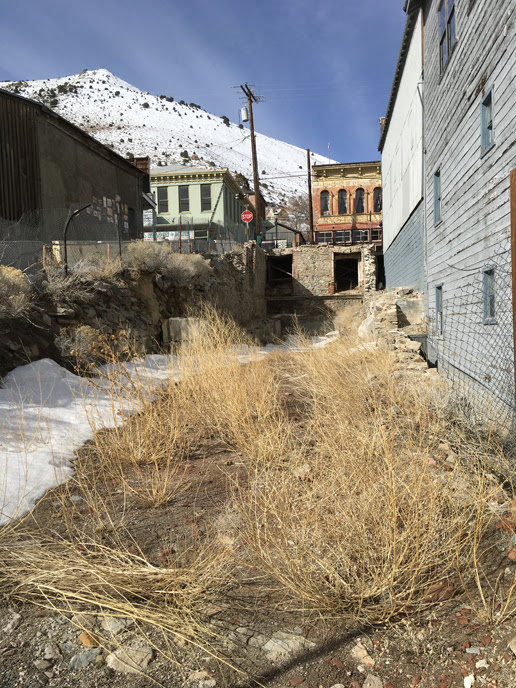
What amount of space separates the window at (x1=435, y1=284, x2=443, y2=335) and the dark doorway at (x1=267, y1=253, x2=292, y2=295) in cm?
1680

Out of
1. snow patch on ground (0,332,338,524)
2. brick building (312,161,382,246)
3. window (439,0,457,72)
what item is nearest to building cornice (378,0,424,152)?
window (439,0,457,72)

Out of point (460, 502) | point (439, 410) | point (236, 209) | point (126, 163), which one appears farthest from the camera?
point (236, 209)

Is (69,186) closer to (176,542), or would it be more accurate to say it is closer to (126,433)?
(126,433)

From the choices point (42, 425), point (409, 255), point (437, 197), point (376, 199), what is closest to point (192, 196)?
point (376, 199)

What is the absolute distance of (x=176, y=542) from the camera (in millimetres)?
2980

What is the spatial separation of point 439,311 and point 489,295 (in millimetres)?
3588

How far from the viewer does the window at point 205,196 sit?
1329 inches

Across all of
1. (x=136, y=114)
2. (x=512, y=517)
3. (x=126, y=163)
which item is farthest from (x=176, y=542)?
(x=136, y=114)

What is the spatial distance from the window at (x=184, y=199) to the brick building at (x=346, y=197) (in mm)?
9620

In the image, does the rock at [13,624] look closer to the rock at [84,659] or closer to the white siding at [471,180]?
the rock at [84,659]

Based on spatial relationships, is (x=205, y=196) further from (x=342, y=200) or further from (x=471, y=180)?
(x=471, y=180)

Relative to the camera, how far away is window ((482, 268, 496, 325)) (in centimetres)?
687

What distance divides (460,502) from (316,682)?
1480 mm

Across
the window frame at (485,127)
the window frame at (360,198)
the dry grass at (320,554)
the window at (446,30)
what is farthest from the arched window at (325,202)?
the dry grass at (320,554)
